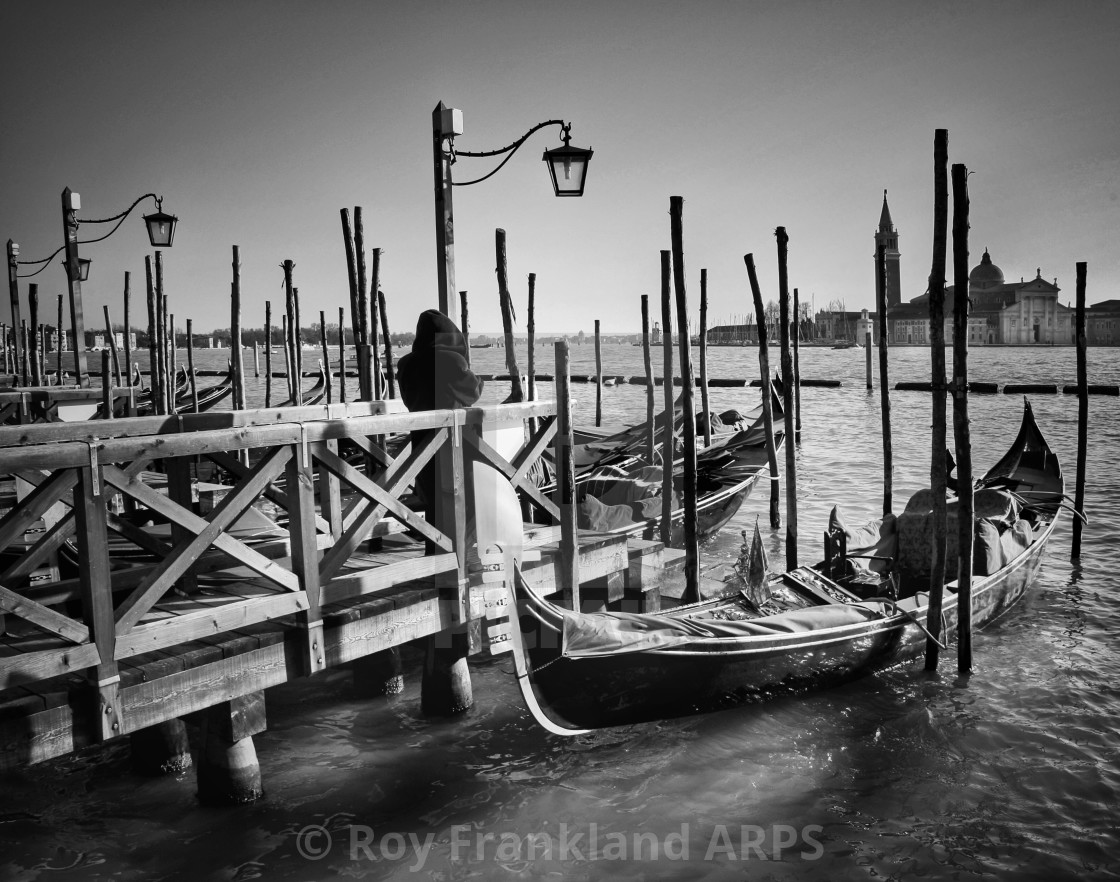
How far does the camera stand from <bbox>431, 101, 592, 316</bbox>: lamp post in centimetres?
546

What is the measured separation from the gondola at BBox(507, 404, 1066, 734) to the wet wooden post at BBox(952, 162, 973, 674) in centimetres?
30

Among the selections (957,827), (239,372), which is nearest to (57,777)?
(957,827)

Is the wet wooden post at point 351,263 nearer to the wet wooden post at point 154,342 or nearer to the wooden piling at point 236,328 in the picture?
the wooden piling at point 236,328

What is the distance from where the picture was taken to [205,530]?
129 inches

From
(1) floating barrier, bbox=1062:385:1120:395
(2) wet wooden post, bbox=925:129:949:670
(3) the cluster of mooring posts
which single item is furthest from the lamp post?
(1) floating barrier, bbox=1062:385:1120:395

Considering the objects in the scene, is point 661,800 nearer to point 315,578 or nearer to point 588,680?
point 588,680

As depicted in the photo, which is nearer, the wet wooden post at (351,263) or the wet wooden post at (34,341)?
the wet wooden post at (351,263)

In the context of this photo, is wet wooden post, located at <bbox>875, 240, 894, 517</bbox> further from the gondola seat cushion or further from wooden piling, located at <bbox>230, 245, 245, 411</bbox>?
wooden piling, located at <bbox>230, 245, 245, 411</bbox>

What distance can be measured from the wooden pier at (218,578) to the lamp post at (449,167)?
3.78 feet

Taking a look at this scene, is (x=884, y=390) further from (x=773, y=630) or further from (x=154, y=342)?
(x=154, y=342)

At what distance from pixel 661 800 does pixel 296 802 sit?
1734 millimetres

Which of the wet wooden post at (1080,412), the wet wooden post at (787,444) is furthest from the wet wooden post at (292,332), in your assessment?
the wet wooden post at (1080,412)

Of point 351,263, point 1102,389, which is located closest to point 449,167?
point 351,263

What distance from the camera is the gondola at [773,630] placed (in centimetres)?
422
